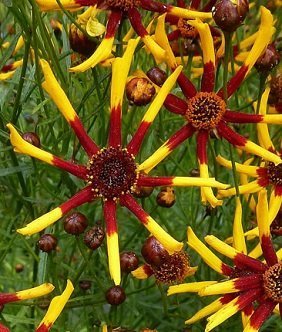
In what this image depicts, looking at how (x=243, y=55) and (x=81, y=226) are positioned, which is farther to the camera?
(x=243, y=55)

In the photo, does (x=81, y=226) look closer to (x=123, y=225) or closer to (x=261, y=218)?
(x=261, y=218)

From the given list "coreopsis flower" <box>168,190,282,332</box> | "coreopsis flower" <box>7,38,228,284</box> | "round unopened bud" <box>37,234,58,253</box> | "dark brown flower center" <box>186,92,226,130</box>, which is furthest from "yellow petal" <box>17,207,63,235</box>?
"dark brown flower center" <box>186,92,226,130</box>

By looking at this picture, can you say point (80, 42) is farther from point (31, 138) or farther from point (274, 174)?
point (274, 174)

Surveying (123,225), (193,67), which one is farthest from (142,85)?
(123,225)

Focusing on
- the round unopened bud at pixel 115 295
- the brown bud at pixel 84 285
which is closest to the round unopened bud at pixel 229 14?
the round unopened bud at pixel 115 295

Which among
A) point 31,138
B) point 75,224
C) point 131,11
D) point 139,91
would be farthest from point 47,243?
point 131,11
